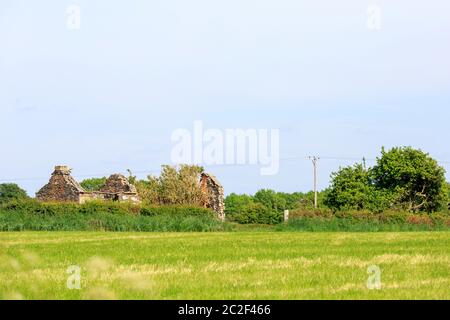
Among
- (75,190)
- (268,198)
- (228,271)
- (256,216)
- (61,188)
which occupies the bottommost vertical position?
(228,271)

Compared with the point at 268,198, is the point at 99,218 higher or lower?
lower

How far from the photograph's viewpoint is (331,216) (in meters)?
43.4

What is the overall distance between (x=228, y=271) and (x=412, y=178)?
57.8 metres

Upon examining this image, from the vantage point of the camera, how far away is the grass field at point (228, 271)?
1223cm

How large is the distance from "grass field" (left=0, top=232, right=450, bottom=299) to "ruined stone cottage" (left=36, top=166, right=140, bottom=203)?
36.1m

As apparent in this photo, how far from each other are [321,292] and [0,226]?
31.3 m

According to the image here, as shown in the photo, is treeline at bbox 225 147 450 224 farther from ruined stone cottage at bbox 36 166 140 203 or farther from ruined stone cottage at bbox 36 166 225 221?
ruined stone cottage at bbox 36 166 140 203

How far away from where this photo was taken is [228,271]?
50.1 ft

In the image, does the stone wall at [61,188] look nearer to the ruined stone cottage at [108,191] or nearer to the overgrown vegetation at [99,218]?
the ruined stone cottage at [108,191]

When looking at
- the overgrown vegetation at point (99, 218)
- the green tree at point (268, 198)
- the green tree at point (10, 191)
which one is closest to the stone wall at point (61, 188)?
the overgrown vegetation at point (99, 218)

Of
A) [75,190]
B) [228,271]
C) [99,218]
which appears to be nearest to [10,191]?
[75,190]

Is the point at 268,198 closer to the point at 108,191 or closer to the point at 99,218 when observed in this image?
the point at 108,191

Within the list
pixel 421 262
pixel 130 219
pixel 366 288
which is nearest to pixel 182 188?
pixel 130 219
